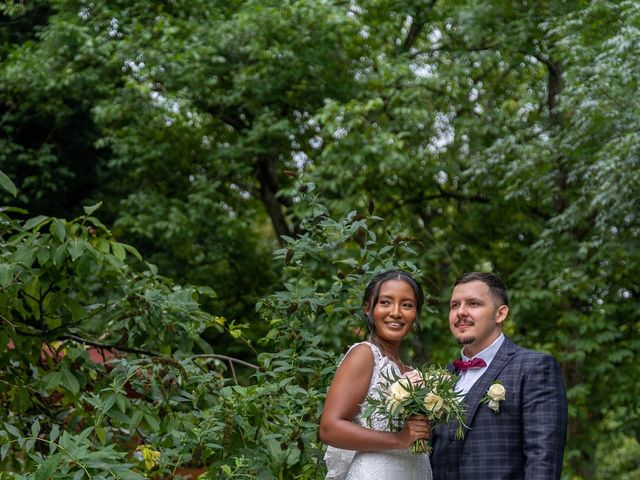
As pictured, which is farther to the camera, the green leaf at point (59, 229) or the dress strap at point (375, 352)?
the green leaf at point (59, 229)

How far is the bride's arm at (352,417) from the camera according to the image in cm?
350

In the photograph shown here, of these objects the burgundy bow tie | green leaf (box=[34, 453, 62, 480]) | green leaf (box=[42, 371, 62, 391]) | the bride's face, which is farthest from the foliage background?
the burgundy bow tie

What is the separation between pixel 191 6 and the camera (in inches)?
505

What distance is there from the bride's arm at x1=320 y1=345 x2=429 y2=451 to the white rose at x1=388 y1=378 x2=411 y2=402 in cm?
12

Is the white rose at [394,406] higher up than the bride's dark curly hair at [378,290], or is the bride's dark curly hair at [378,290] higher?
the bride's dark curly hair at [378,290]

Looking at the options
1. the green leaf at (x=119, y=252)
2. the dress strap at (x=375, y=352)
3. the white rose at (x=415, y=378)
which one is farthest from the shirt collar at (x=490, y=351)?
the green leaf at (x=119, y=252)

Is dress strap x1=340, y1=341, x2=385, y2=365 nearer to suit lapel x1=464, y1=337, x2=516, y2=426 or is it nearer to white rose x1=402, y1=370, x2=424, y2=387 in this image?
white rose x1=402, y1=370, x2=424, y2=387

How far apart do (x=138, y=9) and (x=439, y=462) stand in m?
10.2

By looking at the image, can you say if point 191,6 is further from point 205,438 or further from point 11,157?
point 205,438

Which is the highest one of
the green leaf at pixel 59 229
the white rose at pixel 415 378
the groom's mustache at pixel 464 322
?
the green leaf at pixel 59 229

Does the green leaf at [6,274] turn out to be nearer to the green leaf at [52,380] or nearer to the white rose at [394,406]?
the green leaf at [52,380]

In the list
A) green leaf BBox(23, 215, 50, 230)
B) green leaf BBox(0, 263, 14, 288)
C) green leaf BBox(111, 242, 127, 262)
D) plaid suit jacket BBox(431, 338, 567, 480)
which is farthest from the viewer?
green leaf BBox(111, 242, 127, 262)

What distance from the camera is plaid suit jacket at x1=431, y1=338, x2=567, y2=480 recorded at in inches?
132

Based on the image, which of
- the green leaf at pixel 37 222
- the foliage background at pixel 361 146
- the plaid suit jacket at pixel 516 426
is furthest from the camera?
the foliage background at pixel 361 146
